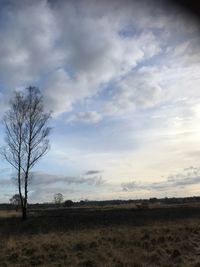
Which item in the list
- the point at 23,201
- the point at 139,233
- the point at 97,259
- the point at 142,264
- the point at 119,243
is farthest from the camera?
the point at 23,201

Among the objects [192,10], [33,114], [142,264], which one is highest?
[33,114]

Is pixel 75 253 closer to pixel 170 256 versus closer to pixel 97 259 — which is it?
pixel 97 259

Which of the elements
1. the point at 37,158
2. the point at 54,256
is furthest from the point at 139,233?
the point at 37,158

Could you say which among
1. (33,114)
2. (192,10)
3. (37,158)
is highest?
(33,114)

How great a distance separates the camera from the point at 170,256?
1504 cm

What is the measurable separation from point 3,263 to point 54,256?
5.84 ft

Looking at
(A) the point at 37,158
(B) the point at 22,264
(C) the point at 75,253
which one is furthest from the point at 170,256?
(A) the point at 37,158

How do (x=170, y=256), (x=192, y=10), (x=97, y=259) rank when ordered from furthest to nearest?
(x=170, y=256)
(x=97, y=259)
(x=192, y=10)

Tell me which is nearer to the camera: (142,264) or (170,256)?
(142,264)

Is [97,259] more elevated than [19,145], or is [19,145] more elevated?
[19,145]

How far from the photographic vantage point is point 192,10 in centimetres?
267

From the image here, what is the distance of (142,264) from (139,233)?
854cm

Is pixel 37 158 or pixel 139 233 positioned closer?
pixel 139 233

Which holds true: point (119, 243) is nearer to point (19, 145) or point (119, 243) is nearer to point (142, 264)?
point (142, 264)
